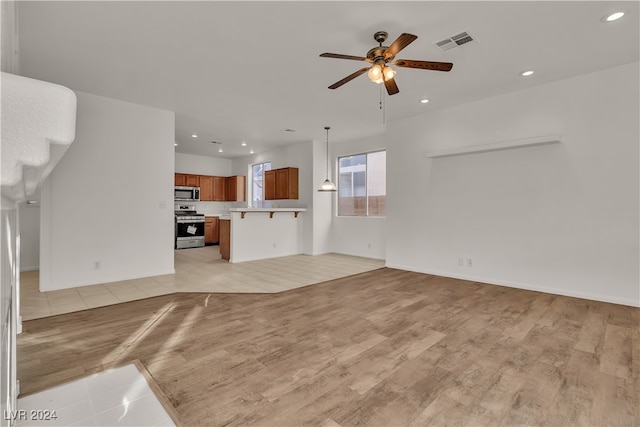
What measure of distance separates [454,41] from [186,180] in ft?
25.6

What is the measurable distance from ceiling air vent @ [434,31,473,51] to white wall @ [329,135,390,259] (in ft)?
11.6

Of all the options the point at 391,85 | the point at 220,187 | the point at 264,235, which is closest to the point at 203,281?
the point at 264,235

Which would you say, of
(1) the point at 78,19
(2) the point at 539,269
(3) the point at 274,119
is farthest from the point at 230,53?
(2) the point at 539,269

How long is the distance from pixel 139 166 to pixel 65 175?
90cm

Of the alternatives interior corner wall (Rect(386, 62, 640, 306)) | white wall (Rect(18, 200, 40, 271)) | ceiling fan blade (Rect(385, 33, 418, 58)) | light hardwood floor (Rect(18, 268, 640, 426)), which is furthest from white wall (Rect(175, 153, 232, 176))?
ceiling fan blade (Rect(385, 33, 418, 58))

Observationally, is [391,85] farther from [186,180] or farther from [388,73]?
[186,180]

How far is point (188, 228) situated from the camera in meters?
8.48

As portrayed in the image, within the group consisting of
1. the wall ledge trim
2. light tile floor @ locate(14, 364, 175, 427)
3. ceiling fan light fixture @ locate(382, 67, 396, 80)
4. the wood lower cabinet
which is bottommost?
light tile floor @ locate(14, 364, 175, 427)

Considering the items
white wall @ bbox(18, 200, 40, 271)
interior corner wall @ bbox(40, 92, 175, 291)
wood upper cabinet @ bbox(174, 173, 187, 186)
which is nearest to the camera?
interior corner wall @ bbox(40, 92, 175, 291)

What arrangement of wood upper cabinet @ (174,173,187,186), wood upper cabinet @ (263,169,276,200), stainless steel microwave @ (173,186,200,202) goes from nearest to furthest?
1. wood upper cabinet @ (263,169,276,200)
2. stainless steel microwave @ (173,186,200,202)
3. wood upper cabinet @ (174,173,187,186)

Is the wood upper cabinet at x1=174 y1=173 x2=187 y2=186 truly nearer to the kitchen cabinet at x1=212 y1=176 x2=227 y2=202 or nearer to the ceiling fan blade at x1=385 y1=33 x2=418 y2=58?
the kitchen cabinet at x1=212 y1=176 x2=227 y2=202

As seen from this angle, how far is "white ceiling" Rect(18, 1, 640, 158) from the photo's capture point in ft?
8.45

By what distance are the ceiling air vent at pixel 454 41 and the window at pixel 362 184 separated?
3534mm

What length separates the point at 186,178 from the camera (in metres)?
8.87
